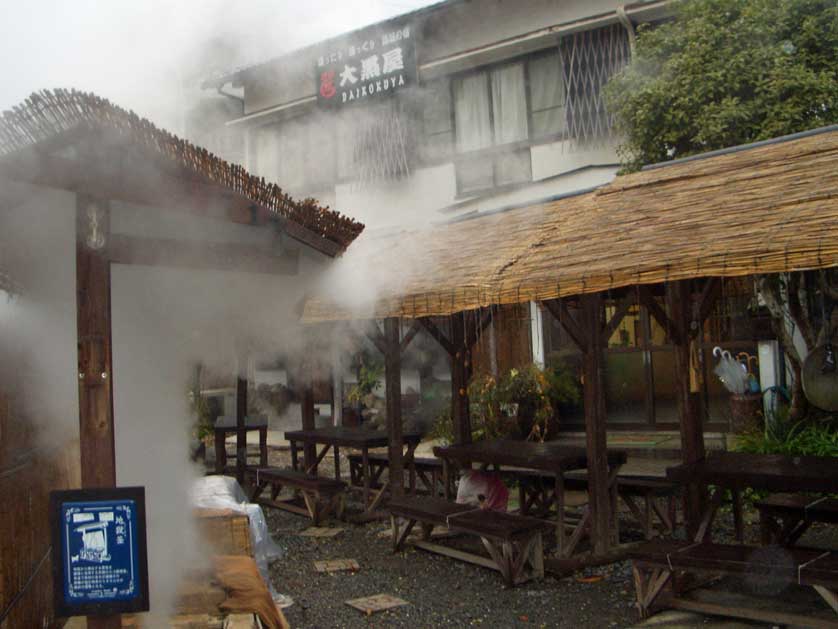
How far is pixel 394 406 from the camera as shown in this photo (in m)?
7.67

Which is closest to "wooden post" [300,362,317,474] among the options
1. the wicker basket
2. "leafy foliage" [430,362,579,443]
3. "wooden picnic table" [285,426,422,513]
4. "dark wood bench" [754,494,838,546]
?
"wooden picnic table" [285,426,422,513]

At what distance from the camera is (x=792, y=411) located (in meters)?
8.45

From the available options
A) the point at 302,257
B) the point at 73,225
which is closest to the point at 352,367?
A: the point at 302,257

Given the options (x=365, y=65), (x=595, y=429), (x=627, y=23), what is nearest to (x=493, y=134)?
(x=627, y=23)

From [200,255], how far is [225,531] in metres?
2.26

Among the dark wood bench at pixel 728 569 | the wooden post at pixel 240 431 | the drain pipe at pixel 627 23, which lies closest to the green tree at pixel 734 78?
the drain pipe at pixel 627 23

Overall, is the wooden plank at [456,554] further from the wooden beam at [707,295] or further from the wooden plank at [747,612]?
the wooden beam at [707,295]

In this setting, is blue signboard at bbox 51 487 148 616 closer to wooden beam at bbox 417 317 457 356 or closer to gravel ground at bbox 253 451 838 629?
gravel ground at bbox 253 451 838 629

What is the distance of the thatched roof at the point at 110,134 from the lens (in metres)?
2.88

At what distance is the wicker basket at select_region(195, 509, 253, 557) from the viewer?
516cm

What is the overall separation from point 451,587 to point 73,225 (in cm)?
399

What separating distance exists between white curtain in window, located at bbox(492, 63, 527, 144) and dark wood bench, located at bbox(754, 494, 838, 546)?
768 centimetres

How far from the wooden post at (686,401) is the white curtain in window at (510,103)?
6.66 metres

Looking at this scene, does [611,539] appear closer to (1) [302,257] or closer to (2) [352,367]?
(1) [302,257]
